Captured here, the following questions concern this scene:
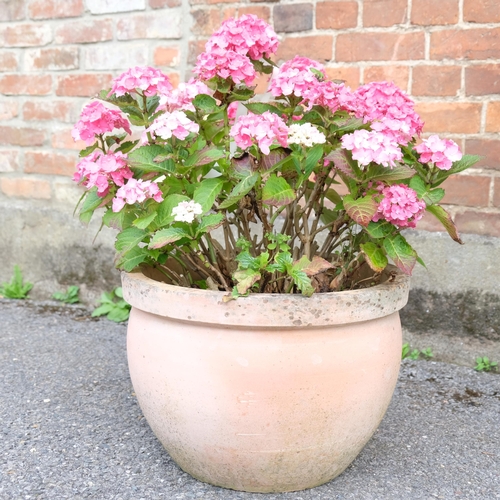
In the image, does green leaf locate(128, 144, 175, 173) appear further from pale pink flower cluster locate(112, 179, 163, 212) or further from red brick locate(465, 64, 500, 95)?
red brick locate(465, 64, 500, 95)

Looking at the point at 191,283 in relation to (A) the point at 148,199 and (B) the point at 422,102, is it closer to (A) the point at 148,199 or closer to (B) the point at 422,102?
(A) the point at 148,199

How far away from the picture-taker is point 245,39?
157 cm

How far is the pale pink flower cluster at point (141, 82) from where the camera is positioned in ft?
5.08

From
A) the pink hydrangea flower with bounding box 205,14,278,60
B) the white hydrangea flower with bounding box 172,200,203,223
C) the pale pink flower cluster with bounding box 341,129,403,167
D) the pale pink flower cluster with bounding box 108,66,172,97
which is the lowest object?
the white hydrangea flower with bounding box 172,200,203,223

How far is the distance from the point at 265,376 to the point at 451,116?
1.30m

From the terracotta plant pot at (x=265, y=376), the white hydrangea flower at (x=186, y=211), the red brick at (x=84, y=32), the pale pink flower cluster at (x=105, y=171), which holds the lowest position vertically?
the terracotta plant pot at (x=265, y=376)

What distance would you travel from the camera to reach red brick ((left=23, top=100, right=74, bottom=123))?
3.06m

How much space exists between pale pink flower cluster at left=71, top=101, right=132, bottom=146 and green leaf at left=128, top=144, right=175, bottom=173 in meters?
0.11

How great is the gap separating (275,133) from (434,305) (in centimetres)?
124

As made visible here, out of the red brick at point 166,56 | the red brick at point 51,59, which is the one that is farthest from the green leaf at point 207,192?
the red brick at point 51,59

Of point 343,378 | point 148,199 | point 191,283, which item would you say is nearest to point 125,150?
point 148,199

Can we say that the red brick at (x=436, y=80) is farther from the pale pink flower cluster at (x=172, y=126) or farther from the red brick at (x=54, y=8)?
the red brick at (x=54, y=8)

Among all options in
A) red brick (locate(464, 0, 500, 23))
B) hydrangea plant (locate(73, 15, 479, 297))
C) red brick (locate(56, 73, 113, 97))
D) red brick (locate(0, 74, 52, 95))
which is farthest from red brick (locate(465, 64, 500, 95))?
red brick (locate(0, 74, 52, 95))

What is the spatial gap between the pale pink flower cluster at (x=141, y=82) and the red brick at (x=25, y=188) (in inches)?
66.9
